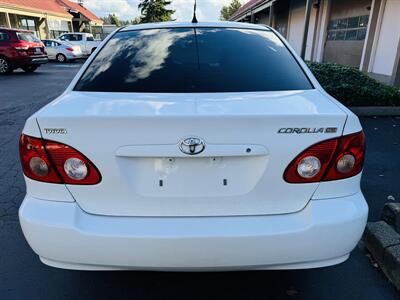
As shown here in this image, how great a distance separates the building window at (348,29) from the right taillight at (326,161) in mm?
11747

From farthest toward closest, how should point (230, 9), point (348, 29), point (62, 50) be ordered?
1. point (230, 9)
2. point (62, 50)
3. point (348, 29)

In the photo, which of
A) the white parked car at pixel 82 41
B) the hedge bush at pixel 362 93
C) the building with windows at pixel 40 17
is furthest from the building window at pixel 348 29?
the building with windows at pixel 40 17

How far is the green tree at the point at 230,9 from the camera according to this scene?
210 feet

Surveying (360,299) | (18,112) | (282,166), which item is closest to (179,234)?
(282,166)

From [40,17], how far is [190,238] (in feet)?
112

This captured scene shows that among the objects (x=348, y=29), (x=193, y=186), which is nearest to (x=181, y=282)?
(x=193, y=186)

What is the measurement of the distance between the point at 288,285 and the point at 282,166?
1.08 metres

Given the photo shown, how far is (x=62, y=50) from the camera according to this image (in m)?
22.2

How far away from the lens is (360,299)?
2.23 metres

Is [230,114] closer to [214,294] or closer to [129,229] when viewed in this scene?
[129,229]

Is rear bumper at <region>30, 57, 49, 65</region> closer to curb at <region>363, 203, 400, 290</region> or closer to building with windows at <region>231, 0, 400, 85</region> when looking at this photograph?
building with windows at <region>231, 0, 400, 85</region>

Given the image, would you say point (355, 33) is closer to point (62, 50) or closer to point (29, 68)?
point (29, 68)

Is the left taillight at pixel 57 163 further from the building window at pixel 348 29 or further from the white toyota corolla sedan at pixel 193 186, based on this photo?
the building window at pixel 348 29

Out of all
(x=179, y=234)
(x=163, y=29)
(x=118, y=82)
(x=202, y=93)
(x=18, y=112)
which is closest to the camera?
(x=179, y=234)
